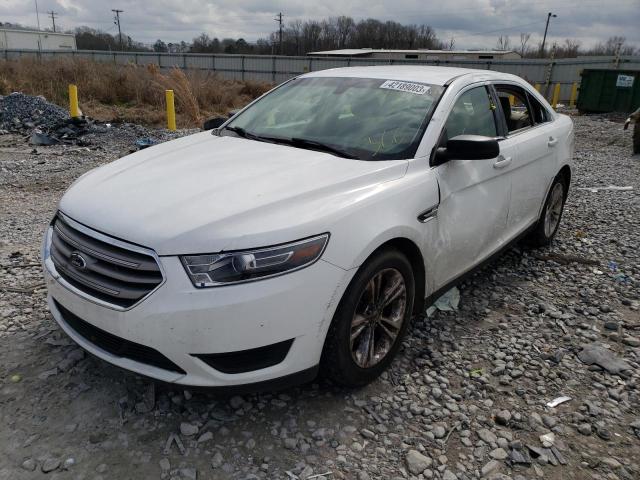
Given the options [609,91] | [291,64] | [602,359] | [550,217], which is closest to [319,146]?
[602,359]

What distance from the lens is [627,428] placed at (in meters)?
2.72

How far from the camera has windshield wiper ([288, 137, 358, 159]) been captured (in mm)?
3108

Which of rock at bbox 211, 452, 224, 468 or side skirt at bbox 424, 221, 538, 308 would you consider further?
side skirt at bbox 424, 221, 538, 308

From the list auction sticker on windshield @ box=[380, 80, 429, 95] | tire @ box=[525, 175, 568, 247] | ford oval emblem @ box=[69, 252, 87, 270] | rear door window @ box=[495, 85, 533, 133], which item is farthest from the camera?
tire @ box=[525, 175, 568, 247]

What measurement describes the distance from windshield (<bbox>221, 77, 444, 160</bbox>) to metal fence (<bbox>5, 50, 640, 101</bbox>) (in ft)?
86.6

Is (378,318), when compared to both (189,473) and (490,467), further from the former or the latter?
(189,473)

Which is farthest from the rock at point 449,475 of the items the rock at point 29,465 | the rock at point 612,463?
the rock at point 29,465

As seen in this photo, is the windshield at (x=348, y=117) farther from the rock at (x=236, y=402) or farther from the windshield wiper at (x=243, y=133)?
the rock at (x=236, y=402)

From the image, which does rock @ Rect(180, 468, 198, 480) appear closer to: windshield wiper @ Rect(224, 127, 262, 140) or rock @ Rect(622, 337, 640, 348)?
windshield wiper @ Rect(224, 127, 262, 140)

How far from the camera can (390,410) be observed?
2770 mm

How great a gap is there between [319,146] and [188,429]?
5.91 ft

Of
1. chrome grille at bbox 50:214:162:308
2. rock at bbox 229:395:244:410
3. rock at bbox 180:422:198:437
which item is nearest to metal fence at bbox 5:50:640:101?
chrome grille at bbox 50:214:162:308

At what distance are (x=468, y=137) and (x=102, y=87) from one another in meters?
17.1

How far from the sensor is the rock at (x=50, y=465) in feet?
7.41
